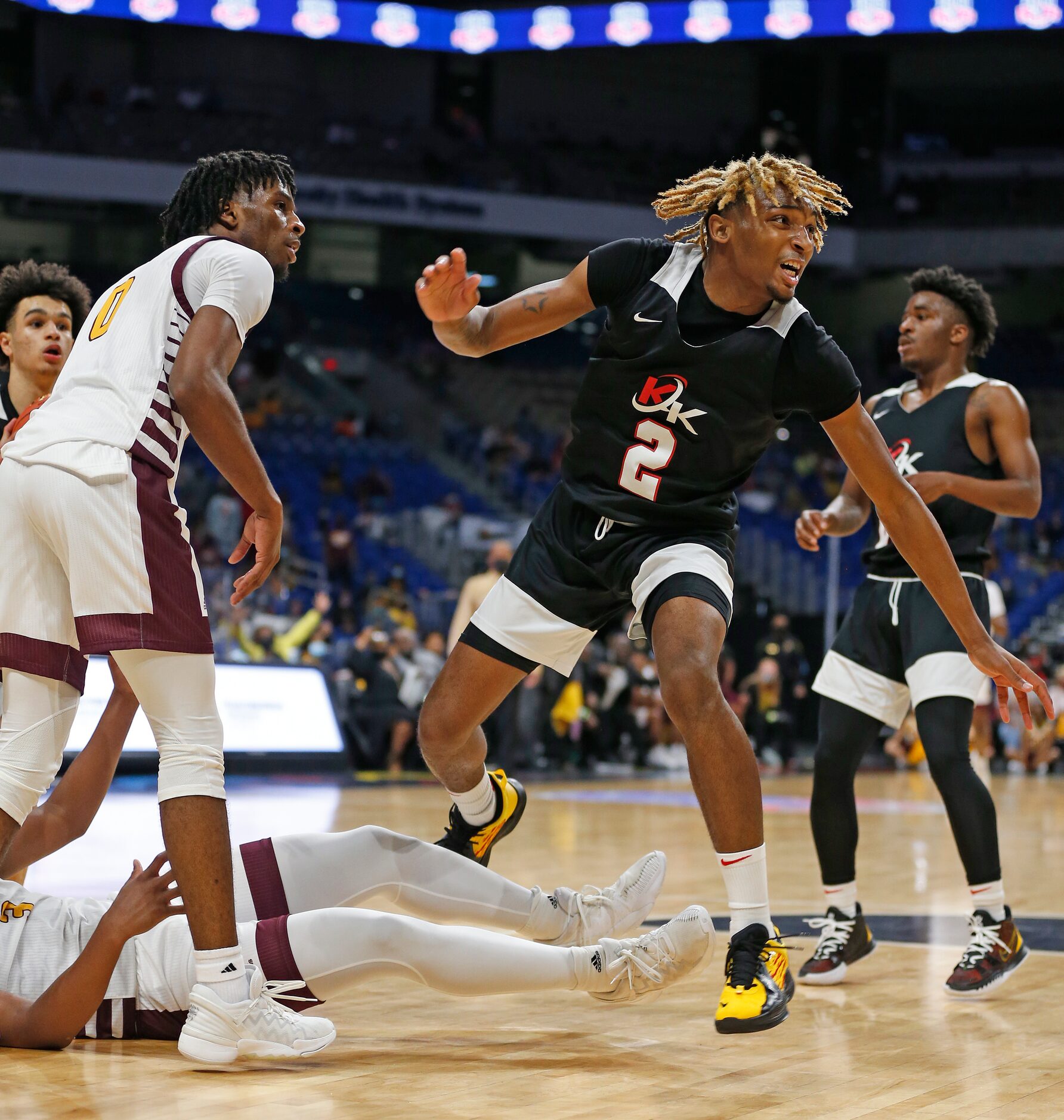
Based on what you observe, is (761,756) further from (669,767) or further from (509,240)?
(509,240)

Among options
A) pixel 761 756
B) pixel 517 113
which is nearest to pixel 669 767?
pixel 761 756

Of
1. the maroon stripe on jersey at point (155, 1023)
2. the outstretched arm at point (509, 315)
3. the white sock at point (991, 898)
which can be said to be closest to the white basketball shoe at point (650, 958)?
the maroon stripe on jersey at point (155, 1023)

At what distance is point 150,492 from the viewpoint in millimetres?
2984

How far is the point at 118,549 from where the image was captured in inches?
116

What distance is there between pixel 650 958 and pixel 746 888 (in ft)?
0.87

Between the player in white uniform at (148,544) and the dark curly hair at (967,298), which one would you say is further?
the dark curly hair at (967,298)

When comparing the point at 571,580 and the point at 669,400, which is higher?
the point at 669,400

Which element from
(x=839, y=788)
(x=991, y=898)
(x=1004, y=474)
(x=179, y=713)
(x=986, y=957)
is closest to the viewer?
(x=179, y=713)

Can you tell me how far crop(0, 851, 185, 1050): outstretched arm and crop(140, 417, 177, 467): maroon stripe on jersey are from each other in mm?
848

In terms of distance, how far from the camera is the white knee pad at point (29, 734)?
3141 millimetres

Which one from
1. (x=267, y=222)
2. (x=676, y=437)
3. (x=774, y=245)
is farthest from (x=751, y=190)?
(x=267, y=222)

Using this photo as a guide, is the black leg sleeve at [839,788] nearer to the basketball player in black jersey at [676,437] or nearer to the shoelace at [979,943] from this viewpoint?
the shoelace at [979,943]

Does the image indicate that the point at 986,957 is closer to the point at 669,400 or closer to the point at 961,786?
the point at 961,786

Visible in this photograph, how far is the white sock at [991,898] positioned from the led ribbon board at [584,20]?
19.7 metres
